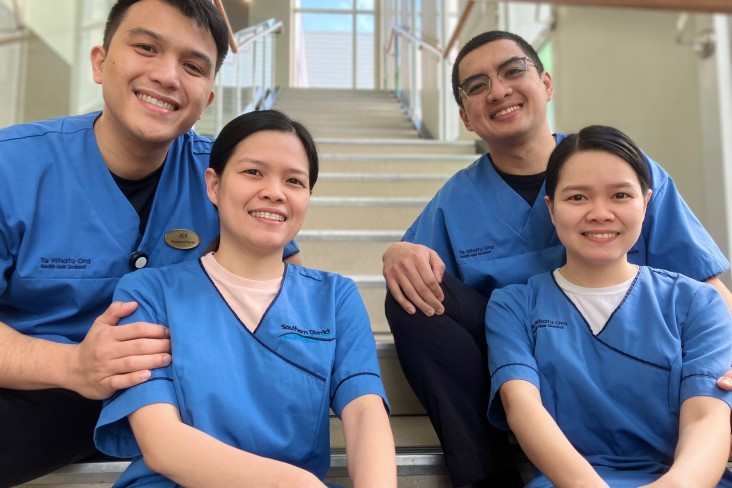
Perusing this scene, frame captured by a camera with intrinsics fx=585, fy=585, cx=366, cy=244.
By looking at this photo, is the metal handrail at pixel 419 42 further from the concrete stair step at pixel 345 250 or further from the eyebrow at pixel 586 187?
the eyebrow at pixel 586 187

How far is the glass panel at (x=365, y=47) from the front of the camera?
28.2 ft

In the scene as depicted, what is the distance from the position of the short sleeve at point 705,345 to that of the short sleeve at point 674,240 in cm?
14

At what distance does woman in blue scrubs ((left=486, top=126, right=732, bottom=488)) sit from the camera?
A: 0.81 metres

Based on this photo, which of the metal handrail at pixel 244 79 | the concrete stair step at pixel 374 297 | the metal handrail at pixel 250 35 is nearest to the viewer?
the concrete stair step at pixel 374 297

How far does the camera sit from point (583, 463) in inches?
30.3

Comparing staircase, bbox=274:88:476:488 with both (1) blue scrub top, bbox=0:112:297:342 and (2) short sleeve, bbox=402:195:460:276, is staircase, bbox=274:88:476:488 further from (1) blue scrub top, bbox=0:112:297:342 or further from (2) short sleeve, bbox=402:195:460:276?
(1) blue scrub top, bbox=0:112:297:342

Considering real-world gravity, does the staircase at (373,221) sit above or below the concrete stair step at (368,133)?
below

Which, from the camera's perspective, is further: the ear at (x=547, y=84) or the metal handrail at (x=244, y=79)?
the metal handrail at (x=244, y=79)

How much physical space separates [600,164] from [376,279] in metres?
0.89

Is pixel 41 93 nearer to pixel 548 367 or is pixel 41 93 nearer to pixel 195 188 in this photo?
pixel 195 188

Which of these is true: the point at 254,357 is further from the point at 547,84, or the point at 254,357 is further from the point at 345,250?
the point at 345,250

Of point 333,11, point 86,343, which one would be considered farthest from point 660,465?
point 333,11

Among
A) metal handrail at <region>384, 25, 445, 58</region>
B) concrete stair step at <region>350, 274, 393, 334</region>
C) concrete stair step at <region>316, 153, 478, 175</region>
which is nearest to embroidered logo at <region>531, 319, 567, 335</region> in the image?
concrete stair step at <region>350, 274, 393, 334</region>

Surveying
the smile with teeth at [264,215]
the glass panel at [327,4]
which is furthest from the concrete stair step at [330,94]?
the smile with teeth at [264,215]
